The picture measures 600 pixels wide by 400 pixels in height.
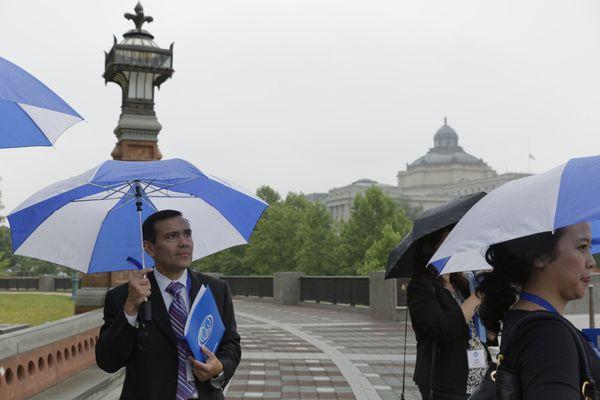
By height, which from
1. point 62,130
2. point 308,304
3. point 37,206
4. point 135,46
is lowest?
point 308,304

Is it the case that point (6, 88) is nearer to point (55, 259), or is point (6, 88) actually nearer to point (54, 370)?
point (55, 259)

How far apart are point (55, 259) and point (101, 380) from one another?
9.40 feet

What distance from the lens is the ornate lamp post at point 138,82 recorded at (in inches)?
391

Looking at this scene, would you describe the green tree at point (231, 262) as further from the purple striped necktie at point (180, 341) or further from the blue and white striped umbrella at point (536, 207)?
the blue and white striped umbrella at point (536, 207)

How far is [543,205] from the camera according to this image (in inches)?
81.3

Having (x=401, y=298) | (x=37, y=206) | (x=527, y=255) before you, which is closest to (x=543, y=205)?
(x=527, y=255)

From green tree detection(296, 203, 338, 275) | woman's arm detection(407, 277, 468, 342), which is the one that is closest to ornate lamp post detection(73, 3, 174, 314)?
woman's arm detection(407, 277, 468, 342)

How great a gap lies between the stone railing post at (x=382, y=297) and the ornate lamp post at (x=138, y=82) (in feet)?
40.4

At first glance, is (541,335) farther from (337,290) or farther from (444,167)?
(444,167)

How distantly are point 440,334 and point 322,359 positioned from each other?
31.8 ft

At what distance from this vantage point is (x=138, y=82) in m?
10.1

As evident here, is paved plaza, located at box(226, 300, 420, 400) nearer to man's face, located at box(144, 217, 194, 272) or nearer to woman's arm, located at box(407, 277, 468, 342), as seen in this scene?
woman's arm, located at box(407, 277, 468, 342)

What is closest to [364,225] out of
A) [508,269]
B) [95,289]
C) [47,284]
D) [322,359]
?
[47,284]

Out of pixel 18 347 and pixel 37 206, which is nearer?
pixel 37 206
